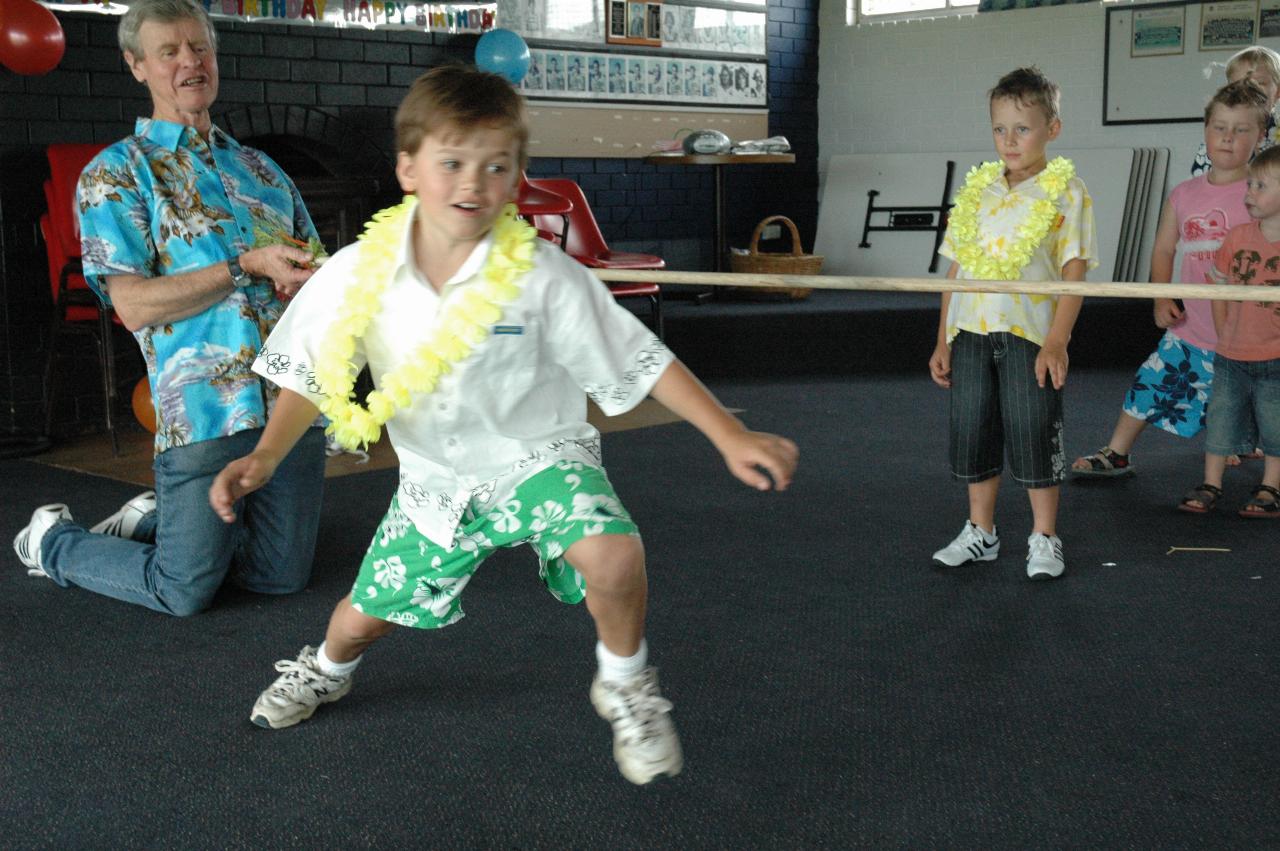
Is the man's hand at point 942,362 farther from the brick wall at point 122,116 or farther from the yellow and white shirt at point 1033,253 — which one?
the brick wall at point 122,116

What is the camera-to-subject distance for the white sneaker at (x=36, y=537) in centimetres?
309

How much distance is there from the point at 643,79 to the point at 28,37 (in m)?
3.62

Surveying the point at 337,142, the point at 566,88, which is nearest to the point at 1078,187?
the point at 337,142

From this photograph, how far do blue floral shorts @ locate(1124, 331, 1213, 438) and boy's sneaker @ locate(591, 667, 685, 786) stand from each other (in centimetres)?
273

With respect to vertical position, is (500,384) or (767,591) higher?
(500,384)

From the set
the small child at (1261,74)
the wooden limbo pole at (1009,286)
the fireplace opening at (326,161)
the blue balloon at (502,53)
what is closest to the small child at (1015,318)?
the wooden limbo pole at (1009,286)

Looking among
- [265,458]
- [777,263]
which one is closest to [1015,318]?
[265,458]

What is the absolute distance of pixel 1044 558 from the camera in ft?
10.3

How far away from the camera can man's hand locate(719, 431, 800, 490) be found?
1742 mm

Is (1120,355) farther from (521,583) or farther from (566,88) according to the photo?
(521,583)

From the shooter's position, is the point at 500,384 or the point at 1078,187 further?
the point at 1078,187

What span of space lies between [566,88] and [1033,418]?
4434 millimetres

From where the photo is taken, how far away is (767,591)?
304 centimetres

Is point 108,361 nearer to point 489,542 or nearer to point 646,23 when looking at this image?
point 489,542
